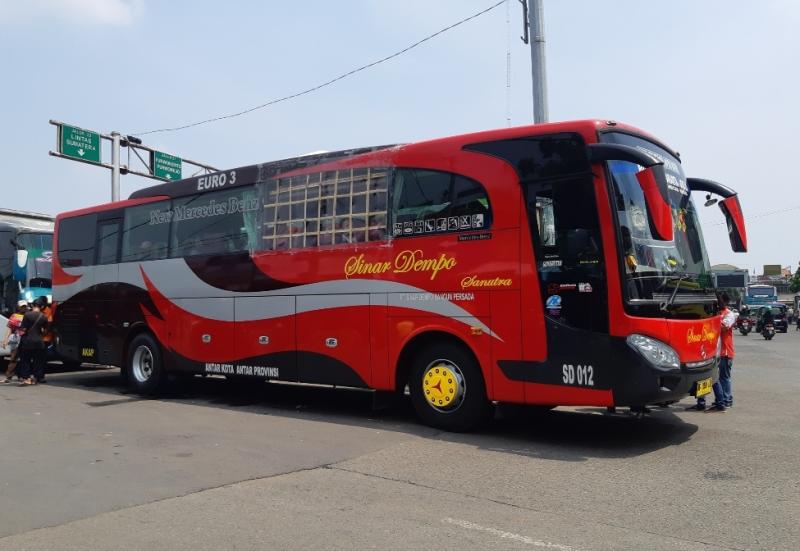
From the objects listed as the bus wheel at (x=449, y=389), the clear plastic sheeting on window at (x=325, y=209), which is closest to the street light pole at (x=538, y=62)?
the clear plastic sheeting on window at (x=325, y=209)

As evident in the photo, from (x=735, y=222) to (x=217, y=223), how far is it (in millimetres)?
7526

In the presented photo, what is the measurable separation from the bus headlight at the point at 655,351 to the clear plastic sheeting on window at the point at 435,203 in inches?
83.1

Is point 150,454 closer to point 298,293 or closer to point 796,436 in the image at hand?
point 298,293

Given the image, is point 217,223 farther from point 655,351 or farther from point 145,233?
point 655,351

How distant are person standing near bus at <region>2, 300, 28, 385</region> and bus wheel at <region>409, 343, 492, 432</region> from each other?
372 inches

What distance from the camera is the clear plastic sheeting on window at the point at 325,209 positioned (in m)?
8.72

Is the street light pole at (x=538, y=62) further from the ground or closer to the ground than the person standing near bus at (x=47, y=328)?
further from the ground

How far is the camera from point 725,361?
9.38 m

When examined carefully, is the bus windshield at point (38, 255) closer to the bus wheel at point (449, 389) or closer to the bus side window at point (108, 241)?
the bus side window at point (108, 241)

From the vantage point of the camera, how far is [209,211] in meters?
10.9

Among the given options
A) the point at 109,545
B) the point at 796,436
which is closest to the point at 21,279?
the point at 109,545

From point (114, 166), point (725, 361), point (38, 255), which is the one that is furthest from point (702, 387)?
point (114, 166)

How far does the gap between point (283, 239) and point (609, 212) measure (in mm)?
4855

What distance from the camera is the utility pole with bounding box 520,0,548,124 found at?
1252 centimetres
